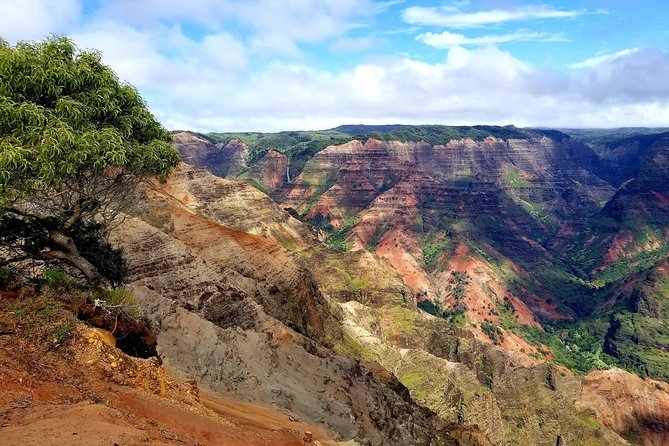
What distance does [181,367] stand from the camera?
29.4 metres

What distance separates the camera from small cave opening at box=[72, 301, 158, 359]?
1831cm

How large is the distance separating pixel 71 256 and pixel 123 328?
12.3 ft

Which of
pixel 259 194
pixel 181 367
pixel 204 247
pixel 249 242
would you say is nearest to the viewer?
pixel 181 367

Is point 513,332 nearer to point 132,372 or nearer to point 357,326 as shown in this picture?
point 357,326

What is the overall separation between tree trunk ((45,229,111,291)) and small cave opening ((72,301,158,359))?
1.73 m

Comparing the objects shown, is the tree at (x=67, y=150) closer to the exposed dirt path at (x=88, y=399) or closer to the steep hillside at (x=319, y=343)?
the exposed dirt path at (x=88, y=399)

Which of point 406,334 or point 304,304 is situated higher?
point 304,304


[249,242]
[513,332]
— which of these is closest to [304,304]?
[249,242]

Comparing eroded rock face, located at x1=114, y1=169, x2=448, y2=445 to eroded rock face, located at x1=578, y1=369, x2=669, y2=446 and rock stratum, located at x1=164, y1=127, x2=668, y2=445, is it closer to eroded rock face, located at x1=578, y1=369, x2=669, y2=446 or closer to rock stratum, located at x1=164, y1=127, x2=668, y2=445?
rock stratum, located at x1=164, y1=127, x2=668, y2=445

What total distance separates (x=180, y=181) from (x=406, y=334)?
52.5 m

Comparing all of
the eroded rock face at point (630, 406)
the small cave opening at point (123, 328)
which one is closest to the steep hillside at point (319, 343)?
the eroded rock face at point (630, 406)

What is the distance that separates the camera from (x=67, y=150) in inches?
631

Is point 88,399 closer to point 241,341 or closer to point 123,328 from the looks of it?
point 123,328

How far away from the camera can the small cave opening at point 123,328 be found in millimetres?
18312
